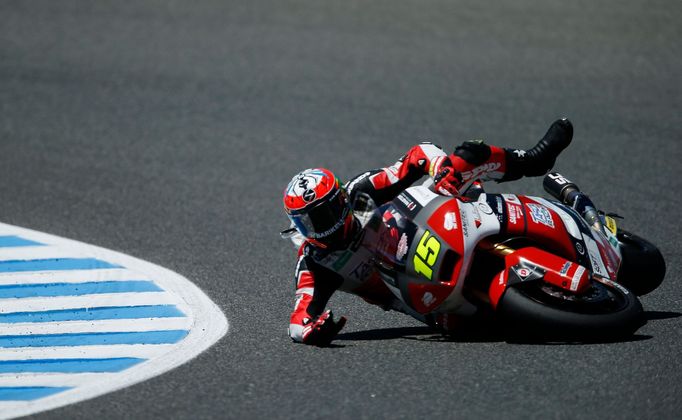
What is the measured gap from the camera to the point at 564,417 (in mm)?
5160

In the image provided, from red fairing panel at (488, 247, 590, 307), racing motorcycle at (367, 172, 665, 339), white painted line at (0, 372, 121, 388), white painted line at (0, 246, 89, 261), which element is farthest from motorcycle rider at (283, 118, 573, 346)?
white painted line at (0, 246, 89, 261)

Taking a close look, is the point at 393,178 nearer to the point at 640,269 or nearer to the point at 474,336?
the point at 474,336

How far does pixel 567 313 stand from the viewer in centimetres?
599

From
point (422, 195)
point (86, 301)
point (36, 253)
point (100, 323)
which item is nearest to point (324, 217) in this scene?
point (422, 195)

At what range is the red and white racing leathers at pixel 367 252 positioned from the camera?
6.49 m

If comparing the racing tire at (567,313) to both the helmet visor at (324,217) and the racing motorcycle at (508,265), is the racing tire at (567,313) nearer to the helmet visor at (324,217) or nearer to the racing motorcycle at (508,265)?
the racing motorcycle at (508,265)

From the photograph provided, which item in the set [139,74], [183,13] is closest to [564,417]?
[139,74]

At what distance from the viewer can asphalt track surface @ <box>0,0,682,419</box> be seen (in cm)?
566

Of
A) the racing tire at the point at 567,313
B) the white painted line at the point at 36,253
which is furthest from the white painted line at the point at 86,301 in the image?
the racing tire at the point at 567,313

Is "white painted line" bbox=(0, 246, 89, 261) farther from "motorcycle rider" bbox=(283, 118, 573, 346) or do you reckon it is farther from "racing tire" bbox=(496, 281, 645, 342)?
"racing tire" bbox=(496, 281, 645, 342)

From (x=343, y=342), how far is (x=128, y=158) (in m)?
5.14

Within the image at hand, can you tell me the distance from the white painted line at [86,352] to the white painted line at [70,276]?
4.40ft

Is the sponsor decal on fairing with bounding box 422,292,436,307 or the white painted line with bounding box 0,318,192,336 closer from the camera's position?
the sponsor decal on fairing with bounding box 422,292,436,307

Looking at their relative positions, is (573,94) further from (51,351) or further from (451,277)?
(51,351)
